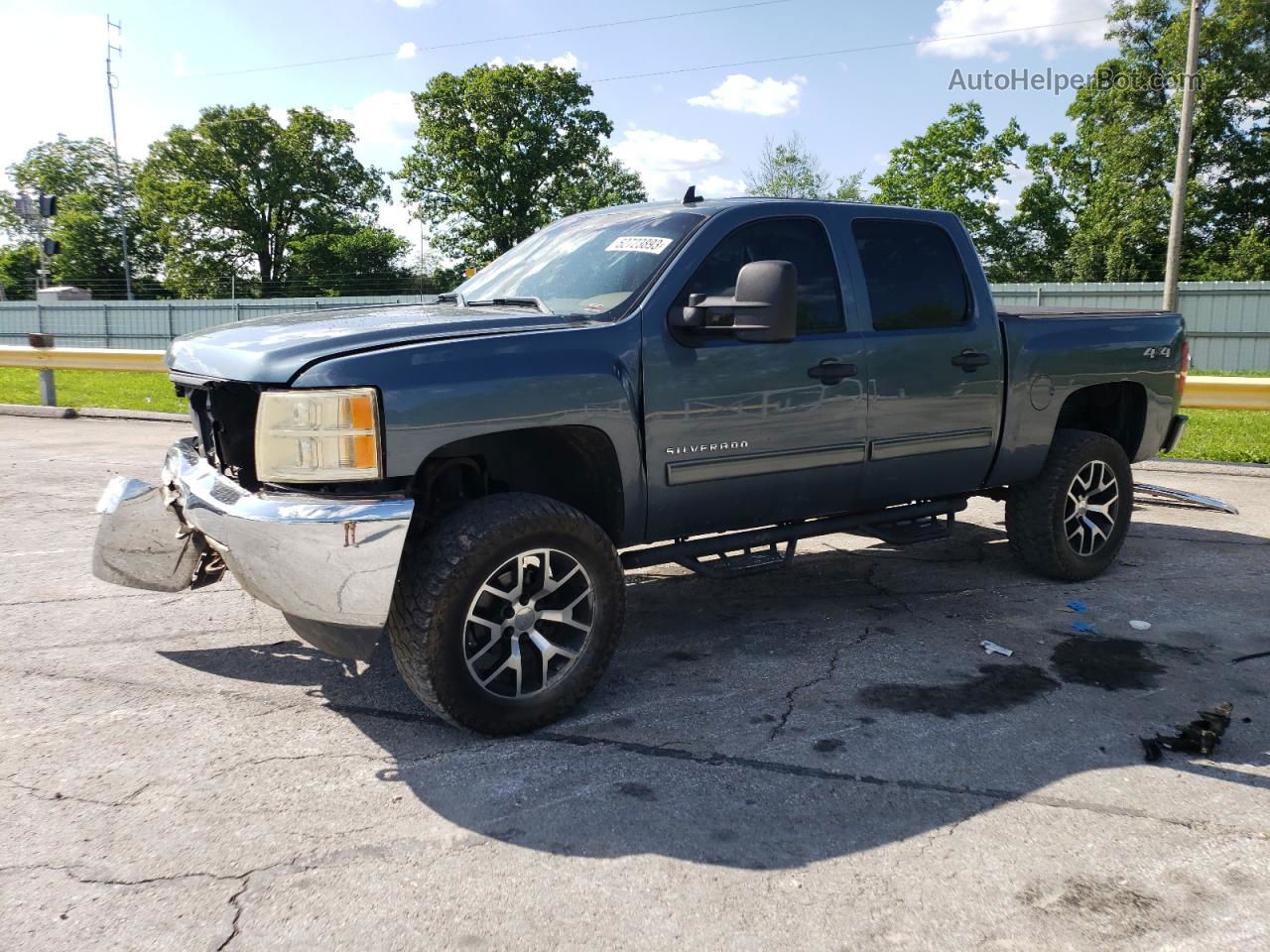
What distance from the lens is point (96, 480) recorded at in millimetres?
8594

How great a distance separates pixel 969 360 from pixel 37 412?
12573 mm

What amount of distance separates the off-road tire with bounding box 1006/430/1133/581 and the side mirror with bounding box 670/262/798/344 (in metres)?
2.35

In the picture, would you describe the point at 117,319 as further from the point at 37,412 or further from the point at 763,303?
the point at 763,303

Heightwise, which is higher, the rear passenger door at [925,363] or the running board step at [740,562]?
the rear passenger door at [925,363]

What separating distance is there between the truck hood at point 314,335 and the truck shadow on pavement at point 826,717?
1.34m

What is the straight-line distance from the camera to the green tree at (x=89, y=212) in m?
70.9

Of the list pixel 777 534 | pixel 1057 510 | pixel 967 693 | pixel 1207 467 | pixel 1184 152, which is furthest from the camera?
pixel 1184 152

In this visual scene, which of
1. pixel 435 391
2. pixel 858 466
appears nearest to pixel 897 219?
pixel 858 466

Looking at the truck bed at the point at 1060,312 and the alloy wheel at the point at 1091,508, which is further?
the alloy wheel at the point at 1091,508

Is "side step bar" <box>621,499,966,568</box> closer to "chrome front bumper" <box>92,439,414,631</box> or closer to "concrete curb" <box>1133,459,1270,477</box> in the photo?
"chrome front bumper" <box>92,439,414,631</box>

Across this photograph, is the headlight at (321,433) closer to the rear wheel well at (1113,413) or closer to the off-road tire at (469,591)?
the off-road tire at (469,591)

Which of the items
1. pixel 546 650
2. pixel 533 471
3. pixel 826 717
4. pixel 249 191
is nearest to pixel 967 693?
pixel 826 717

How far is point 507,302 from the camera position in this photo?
4.57m

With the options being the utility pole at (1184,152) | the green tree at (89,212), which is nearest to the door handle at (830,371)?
the utility pole at (1184,152)
